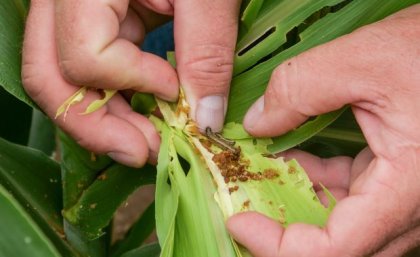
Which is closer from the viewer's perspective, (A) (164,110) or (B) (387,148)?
(B) (387,148)

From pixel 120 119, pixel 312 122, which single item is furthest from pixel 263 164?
pixel 120 119

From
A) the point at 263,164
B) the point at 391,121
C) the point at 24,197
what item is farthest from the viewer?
the point at 24,197

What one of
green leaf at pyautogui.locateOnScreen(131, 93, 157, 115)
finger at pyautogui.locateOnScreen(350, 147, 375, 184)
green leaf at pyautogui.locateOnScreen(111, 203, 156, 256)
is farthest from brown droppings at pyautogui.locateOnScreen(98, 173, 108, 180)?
green leaf at pyautogui.locateOnScreen(111, 203, 156, 256)

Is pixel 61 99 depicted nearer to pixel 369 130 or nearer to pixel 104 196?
pixel 104 196

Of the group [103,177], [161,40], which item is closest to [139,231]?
[161,40]

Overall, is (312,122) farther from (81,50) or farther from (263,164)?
(81,50)
